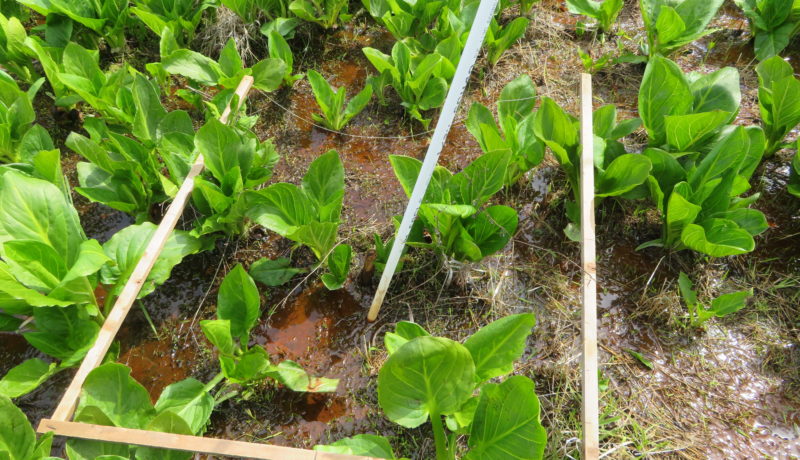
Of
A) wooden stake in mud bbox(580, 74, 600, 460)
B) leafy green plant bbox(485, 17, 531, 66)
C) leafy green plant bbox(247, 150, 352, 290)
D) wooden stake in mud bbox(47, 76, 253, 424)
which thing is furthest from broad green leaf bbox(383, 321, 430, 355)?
leafy green plant bbox(485, 17, 531, 66)

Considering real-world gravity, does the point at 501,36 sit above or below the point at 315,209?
above

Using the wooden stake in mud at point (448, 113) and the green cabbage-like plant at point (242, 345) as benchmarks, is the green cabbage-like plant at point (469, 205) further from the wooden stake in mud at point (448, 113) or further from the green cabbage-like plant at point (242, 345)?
the green cabbage-like plant at point (242, 345)

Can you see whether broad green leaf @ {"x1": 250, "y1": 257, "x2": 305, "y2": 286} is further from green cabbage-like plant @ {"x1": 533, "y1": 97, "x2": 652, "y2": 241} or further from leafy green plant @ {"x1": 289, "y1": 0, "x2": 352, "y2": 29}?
leafy green plant @ {"x1": 289, "y1": 0, "x2": 352, "y2": 29}

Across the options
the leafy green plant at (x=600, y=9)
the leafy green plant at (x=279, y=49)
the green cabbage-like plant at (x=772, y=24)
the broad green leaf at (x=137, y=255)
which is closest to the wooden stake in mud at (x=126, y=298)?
the broad green leaf at (x=137, y=255)

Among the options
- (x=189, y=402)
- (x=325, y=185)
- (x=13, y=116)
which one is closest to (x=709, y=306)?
(x=325, y=185)

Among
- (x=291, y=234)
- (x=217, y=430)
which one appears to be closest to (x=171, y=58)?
(x=291, y=234)

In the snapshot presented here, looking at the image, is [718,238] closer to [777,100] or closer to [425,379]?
[777,100]

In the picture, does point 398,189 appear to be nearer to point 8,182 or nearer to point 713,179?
point 713,179
